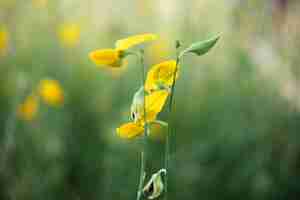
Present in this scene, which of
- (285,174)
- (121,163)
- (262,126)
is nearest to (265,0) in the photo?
(262,126)

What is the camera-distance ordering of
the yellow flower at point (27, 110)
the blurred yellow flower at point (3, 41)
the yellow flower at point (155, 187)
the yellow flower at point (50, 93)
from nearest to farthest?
the yellow flower at point (155, 187)
the yellow flower at point (27, 110)
the yellow flower at point (50, 93)
the blurred yellow flower at point (3, 41)

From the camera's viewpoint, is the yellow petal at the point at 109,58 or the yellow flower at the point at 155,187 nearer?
the yellow flower at the point at 155,187

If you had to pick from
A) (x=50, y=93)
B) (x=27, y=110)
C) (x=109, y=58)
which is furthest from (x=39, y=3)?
(x=109, y=58)

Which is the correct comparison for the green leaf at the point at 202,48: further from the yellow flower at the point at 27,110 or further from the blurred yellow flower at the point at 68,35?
the blurred yellow flower at the point at 68,35

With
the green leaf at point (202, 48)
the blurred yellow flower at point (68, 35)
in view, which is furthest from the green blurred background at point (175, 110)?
the green leaf at point (202, 48)

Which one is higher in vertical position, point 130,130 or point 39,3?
point 39,3

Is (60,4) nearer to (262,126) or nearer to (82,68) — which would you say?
(82,68)

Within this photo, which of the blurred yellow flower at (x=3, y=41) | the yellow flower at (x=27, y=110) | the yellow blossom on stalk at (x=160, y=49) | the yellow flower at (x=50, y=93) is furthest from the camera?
the yellow blossom on stalk at (x=160, y=49)

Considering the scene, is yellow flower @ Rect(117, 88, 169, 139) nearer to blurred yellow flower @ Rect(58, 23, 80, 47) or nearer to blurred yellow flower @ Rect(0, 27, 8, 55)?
blurred yellow flower @ Rect(0, 27, 8, 55)

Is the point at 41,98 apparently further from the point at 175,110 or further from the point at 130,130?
the point at 130,130
